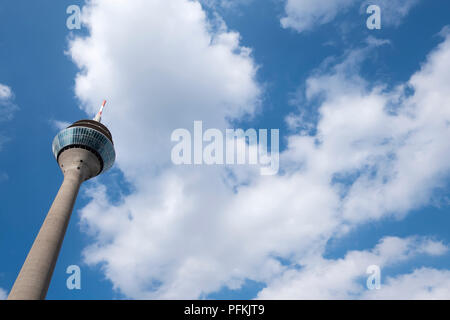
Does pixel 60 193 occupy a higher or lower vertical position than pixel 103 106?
lower

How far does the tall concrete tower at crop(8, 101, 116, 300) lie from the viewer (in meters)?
48.0

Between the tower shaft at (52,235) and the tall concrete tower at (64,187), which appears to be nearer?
the tower shaft at (52,235)

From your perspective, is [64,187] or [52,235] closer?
[52,235]

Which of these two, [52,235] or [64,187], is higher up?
[64,187]

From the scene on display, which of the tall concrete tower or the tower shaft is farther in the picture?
the tall concrete tower

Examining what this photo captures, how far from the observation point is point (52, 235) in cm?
5350

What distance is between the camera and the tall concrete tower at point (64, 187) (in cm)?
4800

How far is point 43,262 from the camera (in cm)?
5000

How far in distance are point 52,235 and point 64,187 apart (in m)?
11.1

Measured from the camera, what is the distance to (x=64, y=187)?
61.4m
